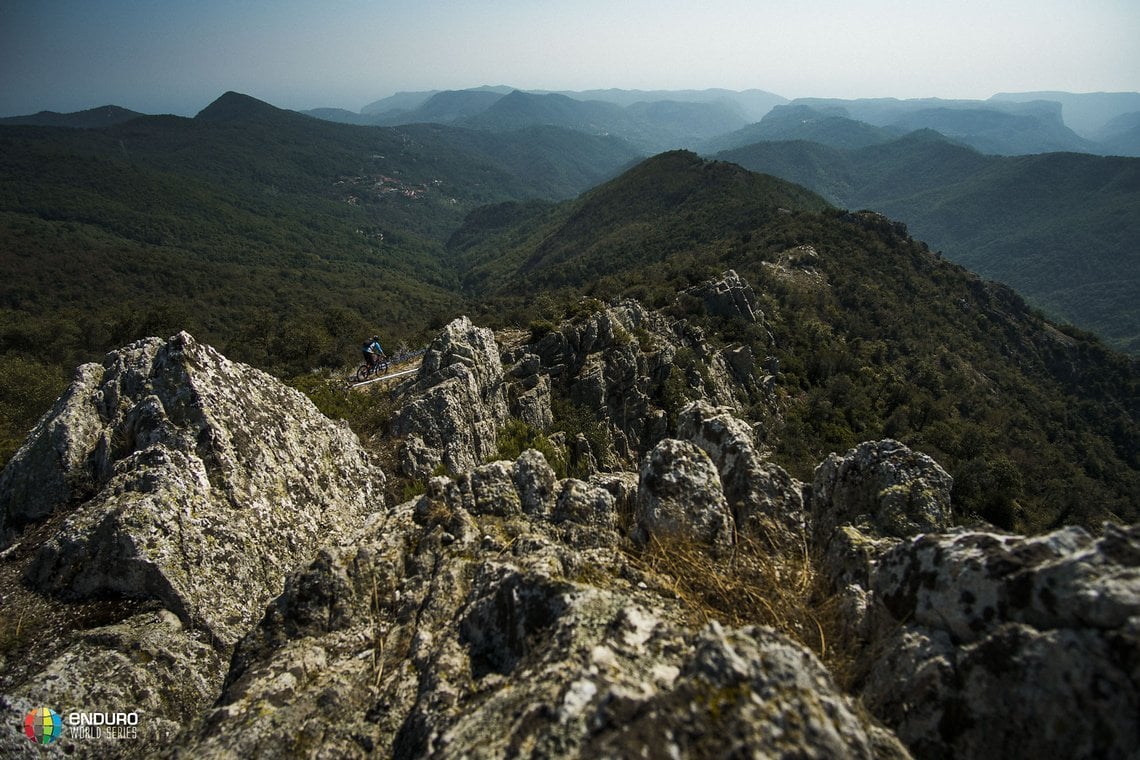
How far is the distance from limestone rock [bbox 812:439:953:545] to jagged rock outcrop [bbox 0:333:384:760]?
439 inches

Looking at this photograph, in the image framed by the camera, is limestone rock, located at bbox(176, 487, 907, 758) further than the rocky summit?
No

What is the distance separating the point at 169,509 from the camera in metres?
9.71

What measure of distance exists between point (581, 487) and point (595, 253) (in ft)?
531

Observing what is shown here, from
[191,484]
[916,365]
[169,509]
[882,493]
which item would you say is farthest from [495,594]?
[916,365]

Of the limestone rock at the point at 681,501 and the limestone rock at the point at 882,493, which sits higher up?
the limestone rock at the point at 681,501

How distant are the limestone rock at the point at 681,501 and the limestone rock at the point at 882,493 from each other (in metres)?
2.21

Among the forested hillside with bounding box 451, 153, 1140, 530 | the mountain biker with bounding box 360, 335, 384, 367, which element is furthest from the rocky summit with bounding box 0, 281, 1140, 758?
the forested hillside with bounding box 451, 153, 1140, 530

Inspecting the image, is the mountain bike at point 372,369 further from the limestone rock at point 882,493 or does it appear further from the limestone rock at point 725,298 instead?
the limestone rock at point 725,298

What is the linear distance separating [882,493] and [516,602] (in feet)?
26.1

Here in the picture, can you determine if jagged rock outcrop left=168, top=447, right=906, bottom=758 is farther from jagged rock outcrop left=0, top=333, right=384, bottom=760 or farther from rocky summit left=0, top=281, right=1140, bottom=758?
jagged rock outcrop left=0, top=333, right=384, bottom=760

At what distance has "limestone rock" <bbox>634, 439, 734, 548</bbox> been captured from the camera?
8578mm

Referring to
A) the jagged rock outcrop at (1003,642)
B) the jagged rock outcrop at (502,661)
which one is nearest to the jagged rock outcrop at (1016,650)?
the jagged rock outcrop at (1003,642)

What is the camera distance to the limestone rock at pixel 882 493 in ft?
31.7

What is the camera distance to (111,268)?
168125 mm
